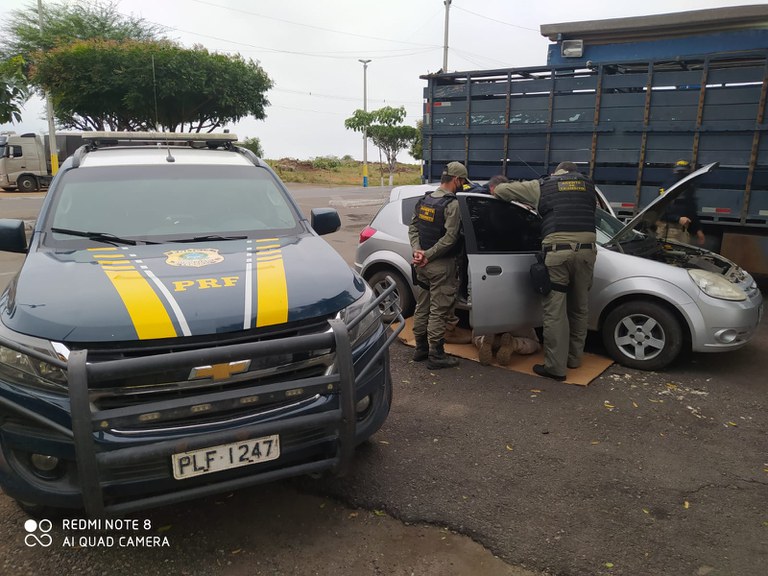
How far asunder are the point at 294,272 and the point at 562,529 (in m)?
1.84

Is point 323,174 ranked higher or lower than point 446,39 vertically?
lower

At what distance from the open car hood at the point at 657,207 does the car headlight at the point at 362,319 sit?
2965mm

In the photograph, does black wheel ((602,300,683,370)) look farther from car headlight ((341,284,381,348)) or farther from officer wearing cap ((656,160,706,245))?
car headlight ((341,284,381,348))

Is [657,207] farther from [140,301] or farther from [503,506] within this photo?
[140,301]

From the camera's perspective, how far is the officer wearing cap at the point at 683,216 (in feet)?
20.9

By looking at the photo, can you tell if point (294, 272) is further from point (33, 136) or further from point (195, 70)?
point (33, 136)

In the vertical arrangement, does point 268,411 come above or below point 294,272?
below

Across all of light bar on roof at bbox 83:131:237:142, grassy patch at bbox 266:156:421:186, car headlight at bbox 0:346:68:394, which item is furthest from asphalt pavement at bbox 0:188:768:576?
grassy patch at bbox 266:156:421:186

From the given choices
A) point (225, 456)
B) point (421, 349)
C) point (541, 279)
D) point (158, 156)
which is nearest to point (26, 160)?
point (158, 156)

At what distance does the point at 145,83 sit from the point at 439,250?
77.3 ft

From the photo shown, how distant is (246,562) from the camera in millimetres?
2498

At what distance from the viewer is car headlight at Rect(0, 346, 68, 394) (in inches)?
86.0

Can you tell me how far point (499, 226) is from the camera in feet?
15.9

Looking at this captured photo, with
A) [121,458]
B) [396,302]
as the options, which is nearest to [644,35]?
[396,302]
